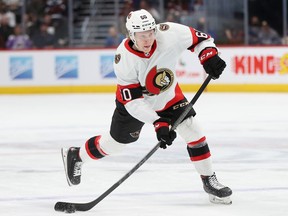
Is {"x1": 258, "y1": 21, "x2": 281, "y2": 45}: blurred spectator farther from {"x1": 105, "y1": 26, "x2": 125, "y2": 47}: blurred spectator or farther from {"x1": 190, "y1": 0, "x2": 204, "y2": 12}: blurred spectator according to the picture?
{"x1": 105, "y1": 26, "x2": 125, "y2": 47}: blurred spectator

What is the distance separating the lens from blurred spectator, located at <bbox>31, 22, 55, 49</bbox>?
1224cm

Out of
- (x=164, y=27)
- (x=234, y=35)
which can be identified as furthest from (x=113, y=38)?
(x=164, y=27)

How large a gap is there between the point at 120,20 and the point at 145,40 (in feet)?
28.6

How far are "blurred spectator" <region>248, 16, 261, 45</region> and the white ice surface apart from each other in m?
2.87

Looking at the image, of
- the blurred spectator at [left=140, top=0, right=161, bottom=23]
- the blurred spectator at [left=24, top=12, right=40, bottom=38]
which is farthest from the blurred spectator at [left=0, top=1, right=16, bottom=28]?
the blurred spectator at [left=140, top=0, right=161, bottom=23]

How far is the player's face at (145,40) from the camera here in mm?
3893

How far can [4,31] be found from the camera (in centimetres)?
1233

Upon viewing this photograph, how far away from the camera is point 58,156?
597 centimetres

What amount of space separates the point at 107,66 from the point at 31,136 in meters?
4.96

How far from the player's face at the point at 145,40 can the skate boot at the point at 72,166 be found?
2.91 ft

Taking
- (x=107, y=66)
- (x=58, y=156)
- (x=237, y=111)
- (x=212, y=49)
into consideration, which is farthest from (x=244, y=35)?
(x=212, y=49)

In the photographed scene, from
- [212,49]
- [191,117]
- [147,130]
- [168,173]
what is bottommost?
[147,130]

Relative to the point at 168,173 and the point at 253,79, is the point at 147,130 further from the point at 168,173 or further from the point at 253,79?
the point at 253,79

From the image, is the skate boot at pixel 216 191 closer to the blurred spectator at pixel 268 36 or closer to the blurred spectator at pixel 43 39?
the blurred spectator at pixel 268 36
